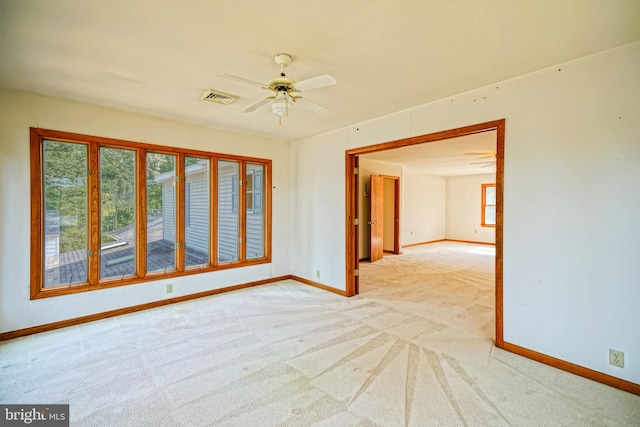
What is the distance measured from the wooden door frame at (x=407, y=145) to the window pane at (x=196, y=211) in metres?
2.19

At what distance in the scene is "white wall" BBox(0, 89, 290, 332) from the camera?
2986 millimetres

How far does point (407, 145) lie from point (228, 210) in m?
2.96

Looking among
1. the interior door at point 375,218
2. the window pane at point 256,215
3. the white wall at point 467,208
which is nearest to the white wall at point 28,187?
the window pane at point 256,215

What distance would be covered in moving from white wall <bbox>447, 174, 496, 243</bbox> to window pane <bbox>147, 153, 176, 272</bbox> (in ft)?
31.5

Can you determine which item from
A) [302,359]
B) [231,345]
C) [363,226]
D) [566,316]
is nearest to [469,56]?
[566,316]

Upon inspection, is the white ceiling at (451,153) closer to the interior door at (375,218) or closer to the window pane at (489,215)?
the interior door at (375,218)

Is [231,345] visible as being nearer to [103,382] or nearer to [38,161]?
[103,382]

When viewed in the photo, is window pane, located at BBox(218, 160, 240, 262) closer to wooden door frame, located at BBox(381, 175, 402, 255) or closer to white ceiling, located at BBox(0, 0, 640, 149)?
white ceiling, located at BBox(0, 0, 640, 149)

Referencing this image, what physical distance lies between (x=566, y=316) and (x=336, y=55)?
2898 millimetres

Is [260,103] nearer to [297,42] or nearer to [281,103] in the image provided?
[281,103]

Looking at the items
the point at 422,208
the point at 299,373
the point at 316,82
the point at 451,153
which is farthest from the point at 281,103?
the point at 422,208

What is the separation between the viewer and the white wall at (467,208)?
391 inches

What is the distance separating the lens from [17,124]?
302 centimetres

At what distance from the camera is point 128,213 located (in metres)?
3.80
